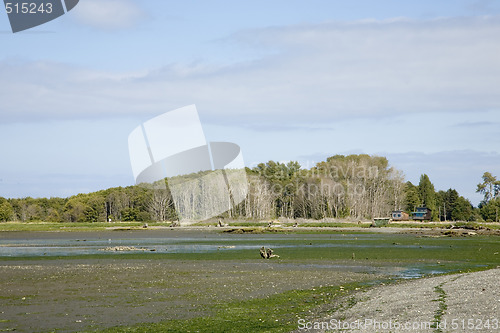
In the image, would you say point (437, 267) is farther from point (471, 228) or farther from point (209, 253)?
point (471, 228)

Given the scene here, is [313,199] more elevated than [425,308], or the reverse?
[313,199]

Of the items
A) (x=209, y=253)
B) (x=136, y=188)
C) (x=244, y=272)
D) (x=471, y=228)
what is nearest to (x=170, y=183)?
(x=136, y=188)

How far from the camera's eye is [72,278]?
114ft

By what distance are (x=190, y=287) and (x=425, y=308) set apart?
13.9m

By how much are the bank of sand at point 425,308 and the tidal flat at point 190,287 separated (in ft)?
4.49

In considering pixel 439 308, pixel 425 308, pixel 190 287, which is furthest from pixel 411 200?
pixel 439 308

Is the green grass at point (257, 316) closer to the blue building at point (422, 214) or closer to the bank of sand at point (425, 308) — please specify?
the bank of sand at point (425, 308)

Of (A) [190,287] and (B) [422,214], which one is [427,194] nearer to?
(B) [422,214]

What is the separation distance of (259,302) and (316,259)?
2388 centimetres

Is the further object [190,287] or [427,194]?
[427,194]

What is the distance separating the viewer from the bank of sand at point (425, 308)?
17.3m

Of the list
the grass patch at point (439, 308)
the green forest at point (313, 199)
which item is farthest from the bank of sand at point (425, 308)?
the green forest at point (313, 199)

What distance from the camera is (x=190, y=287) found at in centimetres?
3058

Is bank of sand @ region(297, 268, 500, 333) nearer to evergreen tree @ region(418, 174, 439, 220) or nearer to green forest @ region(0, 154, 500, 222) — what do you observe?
green forest @ region(0, 154, 500, 222)
